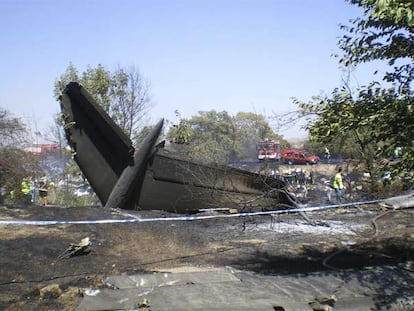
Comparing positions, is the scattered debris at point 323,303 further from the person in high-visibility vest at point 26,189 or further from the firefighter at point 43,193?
the firefighter at point 43,193

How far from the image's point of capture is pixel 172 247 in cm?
772

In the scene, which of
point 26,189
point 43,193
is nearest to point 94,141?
point 26,189

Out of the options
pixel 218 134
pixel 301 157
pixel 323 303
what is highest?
pixel 218 134

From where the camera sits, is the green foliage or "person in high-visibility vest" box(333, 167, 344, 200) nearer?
"person in high-visibility vest" box(333, 167, 344, 200)

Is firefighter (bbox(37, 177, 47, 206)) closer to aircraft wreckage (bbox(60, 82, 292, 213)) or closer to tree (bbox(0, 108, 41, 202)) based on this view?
tree (bbox(0, 108, 41, 202))

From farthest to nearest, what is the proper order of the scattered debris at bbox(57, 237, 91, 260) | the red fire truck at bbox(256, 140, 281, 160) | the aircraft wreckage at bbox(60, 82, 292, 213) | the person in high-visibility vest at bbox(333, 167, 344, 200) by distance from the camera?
the person in high-visibility vest at bbox(333, 167, 344, 200)
the red fire truck at bbox(256, 140, 281, 160)
the aircraft wreckage at bbox(60, 82, 292, 213)
the scattered debris at bbox(57, 237, 91, 260)

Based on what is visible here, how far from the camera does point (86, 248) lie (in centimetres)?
696

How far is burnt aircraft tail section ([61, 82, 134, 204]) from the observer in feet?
34.9

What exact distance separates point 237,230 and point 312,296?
163 inches

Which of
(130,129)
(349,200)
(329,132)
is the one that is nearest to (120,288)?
(329,132)

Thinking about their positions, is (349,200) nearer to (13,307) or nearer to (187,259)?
(187,259)

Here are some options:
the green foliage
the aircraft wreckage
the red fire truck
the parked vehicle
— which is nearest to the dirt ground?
the aircraft wreckage

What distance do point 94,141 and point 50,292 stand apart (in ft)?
20.0

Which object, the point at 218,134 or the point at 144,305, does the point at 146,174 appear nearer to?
the point at 144,305
